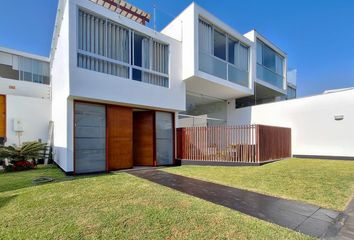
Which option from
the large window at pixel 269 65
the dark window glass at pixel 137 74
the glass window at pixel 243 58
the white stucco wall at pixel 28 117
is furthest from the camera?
the large window at pixel 269 65

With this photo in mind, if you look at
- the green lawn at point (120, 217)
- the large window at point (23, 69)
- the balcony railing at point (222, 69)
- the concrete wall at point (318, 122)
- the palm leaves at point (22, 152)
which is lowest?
the green lawn at point (120, 217)

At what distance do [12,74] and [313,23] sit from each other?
23.3 metres

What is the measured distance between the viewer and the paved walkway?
3.42 m

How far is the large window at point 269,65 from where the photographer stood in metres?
14.9

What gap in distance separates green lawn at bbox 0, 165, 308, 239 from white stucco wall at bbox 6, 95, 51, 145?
829 centimetres

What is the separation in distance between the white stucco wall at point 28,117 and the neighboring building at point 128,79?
60mm

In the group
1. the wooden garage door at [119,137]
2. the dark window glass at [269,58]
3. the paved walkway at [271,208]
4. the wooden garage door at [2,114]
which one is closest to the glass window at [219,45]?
the dark window glass at [269,58]

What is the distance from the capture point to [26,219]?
363cm

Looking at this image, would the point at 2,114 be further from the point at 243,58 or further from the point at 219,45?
the point at 243,58

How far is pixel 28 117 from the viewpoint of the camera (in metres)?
12.7

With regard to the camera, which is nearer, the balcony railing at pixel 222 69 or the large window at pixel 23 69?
the balcony railing at pixel 222 69

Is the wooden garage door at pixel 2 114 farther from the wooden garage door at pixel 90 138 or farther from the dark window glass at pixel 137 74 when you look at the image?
the dark window glass at pixel 137 74

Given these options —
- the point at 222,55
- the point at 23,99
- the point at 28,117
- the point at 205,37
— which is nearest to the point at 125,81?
the point at 205,37

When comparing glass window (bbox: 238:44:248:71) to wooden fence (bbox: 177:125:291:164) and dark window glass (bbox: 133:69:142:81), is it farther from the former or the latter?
dark window glass (bbox: 133:69:142:81)
